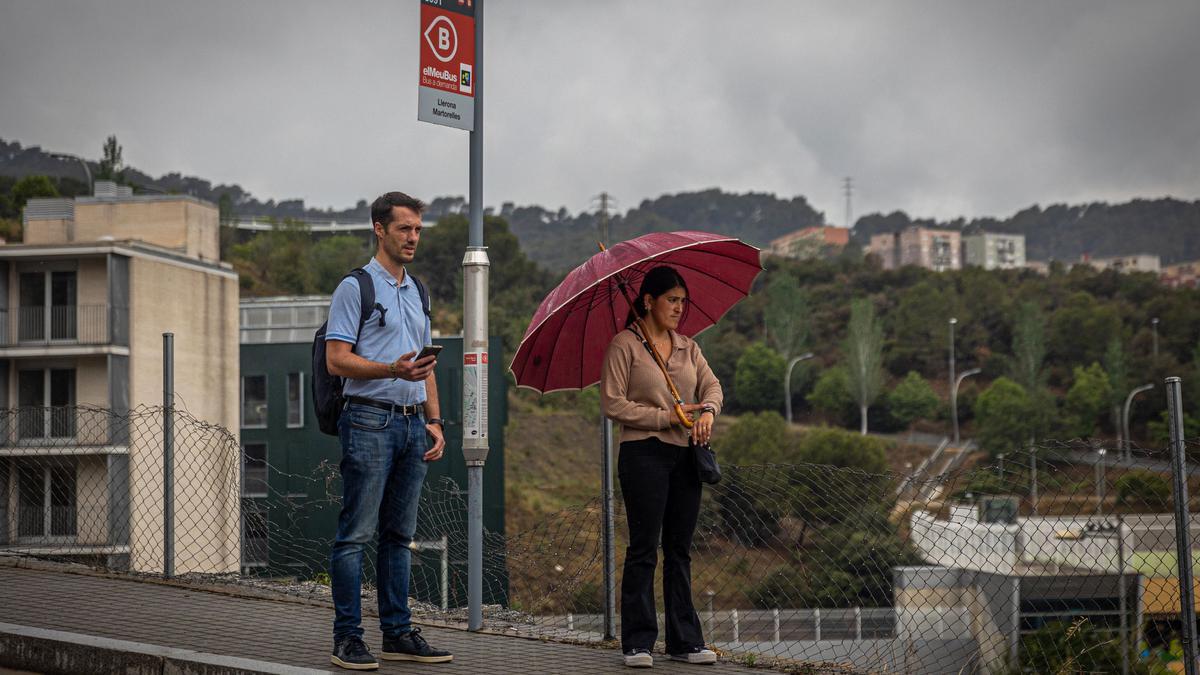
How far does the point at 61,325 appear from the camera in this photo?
37.8 metres

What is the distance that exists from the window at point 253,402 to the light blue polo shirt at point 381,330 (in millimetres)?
41202

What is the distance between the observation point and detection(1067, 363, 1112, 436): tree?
89125 millimetres

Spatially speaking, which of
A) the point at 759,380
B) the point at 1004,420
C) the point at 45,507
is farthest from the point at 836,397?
the point at 45,507

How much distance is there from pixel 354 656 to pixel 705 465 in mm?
1839

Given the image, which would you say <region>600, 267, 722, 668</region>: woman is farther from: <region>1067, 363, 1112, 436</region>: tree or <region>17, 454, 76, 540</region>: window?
<region>1067, 363, 1112, 436</region>: tree

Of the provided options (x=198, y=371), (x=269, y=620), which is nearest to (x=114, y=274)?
(x=198, y=371)

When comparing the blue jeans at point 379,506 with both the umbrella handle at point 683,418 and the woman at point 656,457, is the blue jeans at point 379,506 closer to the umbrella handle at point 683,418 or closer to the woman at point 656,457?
the woman at point 656,457

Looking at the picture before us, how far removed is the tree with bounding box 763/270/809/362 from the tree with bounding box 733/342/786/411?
11.9ft

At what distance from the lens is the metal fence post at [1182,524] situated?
19.6 ft

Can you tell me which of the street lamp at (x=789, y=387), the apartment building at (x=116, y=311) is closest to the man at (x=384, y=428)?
the apartment building at (x=116, y=311)

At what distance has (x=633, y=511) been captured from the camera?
21.0 feet

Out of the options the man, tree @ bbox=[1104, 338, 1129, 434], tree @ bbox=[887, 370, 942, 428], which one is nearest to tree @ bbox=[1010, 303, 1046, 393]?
tree @ bbox=[1104, 338, 1129, 434]

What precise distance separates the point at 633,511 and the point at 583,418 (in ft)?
237

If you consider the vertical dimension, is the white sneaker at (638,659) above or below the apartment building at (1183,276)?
below
